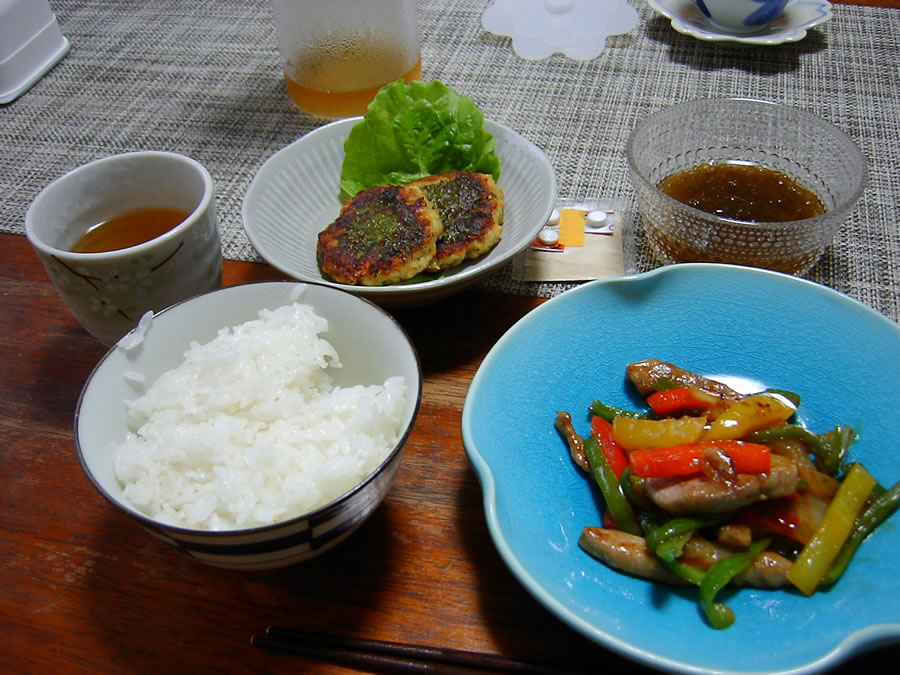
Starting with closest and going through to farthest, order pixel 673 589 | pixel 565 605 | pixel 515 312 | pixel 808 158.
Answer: pixel 565 605, pixel 673 589, pixel 515 312, pixel 808 158

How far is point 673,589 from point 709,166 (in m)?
1.22

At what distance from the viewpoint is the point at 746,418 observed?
117 centimetres

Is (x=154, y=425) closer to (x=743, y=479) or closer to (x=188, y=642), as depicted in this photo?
(x=188, y=642)

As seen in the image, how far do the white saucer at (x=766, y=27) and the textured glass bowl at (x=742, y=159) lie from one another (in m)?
0.82

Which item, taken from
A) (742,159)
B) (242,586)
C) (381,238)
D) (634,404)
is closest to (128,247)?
(381,238)

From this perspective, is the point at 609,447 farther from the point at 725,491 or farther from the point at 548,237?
the point at 548,237

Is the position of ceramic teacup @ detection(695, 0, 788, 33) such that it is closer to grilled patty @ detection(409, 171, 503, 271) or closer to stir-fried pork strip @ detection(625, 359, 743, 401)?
grilled patty @ detection(409, 171, 503, 271)

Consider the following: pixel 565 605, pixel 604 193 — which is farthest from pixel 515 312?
pixel 565 605

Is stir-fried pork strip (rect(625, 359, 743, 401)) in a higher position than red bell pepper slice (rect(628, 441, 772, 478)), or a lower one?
lower

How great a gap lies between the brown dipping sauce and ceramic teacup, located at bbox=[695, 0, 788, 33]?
95 centimetres

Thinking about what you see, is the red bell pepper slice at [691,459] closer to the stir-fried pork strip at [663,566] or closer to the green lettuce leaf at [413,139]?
the stir-fried pork strip at [663,566]

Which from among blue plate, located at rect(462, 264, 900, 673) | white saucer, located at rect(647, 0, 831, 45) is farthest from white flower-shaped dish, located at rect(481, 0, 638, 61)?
blue plate, located at rect(462, 264, 900, 673)

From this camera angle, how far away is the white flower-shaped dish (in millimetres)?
2676

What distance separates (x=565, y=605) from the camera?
37.5 inches
